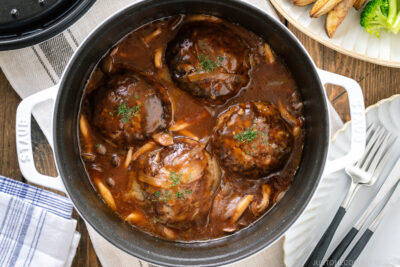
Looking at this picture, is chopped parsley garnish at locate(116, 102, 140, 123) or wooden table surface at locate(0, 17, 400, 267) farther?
wooden table surface at locate(0, 17, 400, 267)

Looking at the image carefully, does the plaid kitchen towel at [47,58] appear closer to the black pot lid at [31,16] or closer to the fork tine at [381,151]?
Result: the black pot lid at [31,16]

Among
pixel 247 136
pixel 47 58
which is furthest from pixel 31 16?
pixel 247 136

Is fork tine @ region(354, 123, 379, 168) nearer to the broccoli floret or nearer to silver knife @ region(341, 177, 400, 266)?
silver knife @ region(341, 177, 400, 266)

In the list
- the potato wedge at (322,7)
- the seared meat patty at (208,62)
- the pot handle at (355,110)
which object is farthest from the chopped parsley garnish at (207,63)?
the potato wedge at (322,7)

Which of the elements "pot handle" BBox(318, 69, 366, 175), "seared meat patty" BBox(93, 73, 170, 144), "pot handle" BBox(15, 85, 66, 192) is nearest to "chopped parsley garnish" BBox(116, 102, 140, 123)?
"seared meat patty" BBox(93, 73, 170, 144)

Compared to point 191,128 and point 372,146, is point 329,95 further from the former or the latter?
point 191,128

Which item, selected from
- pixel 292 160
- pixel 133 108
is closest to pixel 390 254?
pixel 292 160
